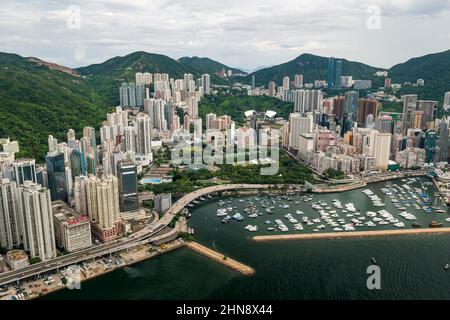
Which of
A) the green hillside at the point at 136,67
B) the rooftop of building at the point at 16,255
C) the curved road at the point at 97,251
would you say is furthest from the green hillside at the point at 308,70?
the rooftop of building at the point at 16,255

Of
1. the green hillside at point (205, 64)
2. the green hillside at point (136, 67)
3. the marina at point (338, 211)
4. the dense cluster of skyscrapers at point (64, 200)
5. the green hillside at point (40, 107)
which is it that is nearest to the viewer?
the dense cluster of skyscrapers at point (64, 200)

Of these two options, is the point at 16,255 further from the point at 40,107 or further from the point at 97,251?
the point at 40,107

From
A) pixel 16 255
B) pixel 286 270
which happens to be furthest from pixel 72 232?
pixel 286 270

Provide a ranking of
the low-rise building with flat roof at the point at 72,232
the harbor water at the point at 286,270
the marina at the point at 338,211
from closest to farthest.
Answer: the harbor water at the point at 286,270
the low-rise building with flat roof at the point at 72,232
the marina at the point at 338,211

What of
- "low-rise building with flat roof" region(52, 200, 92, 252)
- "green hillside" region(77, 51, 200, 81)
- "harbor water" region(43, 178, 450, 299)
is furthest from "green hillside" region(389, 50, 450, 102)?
"low-rise building with flat roof" region(52, 200, 92, 252)

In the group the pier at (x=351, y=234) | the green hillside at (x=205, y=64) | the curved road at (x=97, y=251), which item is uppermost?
the green hillside at (x=205, y=64)

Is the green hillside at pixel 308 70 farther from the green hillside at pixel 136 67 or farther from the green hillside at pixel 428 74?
the green hillside at pixel 136 67
